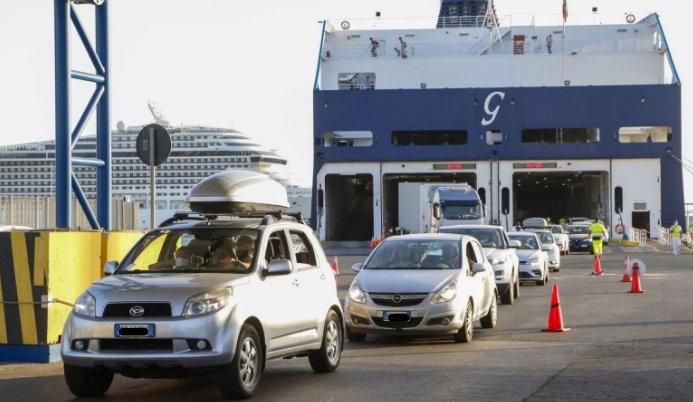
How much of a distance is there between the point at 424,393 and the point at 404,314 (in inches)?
172

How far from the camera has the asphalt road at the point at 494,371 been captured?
10172 mm

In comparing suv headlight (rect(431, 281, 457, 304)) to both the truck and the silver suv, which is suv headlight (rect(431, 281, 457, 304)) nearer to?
the silver suv

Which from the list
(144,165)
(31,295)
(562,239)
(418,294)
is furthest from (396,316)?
(144,165)

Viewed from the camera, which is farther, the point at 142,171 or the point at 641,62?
the point at 142,171

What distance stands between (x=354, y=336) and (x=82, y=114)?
4.54 metres

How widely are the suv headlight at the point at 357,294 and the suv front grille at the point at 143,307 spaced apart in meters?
5.55

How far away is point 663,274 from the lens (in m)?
32.6

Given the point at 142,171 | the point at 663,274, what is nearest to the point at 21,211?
the point at 663,274

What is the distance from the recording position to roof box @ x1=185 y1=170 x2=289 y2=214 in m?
11.6

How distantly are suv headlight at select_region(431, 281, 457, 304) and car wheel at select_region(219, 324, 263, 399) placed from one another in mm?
4847

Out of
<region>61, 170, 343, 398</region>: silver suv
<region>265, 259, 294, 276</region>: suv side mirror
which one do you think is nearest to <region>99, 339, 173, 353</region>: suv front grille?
<region>61, 170, 343, 398</region>: silver suv

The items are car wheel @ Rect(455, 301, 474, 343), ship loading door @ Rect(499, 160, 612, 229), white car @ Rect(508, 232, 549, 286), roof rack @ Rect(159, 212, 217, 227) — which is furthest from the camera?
ship loading door @ Rect(499, 160, 612, 229)

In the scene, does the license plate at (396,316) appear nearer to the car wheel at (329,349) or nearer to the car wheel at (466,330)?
the car wheel at (466,330)

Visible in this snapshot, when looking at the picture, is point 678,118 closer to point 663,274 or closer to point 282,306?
point 663,274
